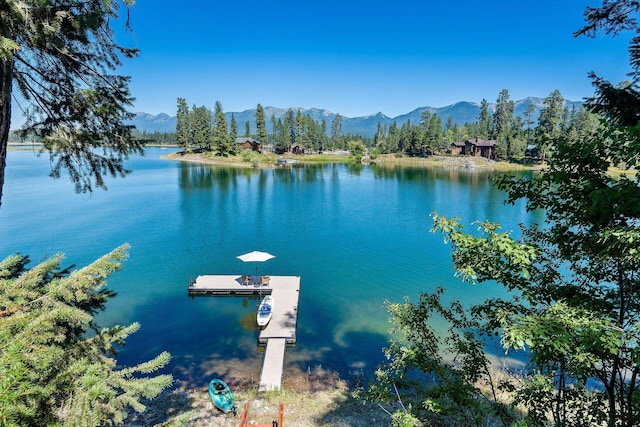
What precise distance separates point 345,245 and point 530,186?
2471 centimetres

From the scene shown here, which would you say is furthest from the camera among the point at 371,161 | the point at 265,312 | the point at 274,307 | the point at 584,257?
the point at 371,161

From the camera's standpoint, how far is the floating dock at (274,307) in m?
13.9

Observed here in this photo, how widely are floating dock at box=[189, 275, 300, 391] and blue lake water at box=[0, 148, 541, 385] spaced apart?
550mm

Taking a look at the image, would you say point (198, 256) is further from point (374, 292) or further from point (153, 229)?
point (374, 292)

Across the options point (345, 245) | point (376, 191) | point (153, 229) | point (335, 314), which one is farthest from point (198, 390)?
point (376, 191)

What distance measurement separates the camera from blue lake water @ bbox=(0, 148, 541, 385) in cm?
1623

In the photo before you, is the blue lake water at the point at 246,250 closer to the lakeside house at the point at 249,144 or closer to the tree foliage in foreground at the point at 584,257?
the tree foliage in foreground at the point at 584,257

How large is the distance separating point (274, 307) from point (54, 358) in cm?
1645

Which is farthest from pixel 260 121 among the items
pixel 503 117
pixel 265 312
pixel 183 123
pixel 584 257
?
pixel 584 257

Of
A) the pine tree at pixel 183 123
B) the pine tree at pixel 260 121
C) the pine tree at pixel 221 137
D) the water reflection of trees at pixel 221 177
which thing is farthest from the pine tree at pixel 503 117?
the pine tree at pixel 183 123

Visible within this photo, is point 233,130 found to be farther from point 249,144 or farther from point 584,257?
point 584,257

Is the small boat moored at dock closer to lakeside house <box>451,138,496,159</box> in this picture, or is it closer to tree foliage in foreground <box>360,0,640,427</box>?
tree foliage in foreground <box>360,0,640,427</box>

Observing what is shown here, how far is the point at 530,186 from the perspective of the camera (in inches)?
221

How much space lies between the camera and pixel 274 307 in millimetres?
19016
